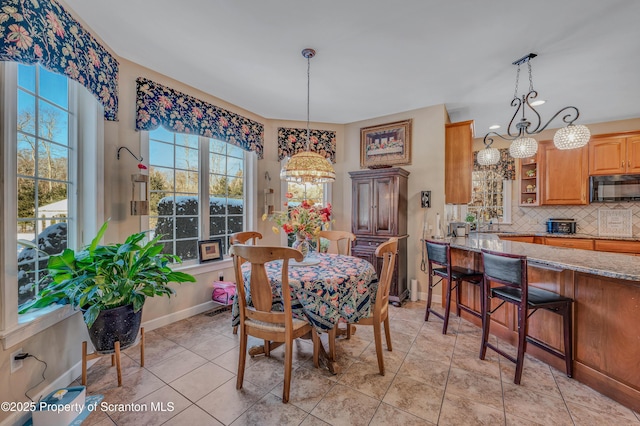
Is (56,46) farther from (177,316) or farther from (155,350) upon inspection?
(177,316)

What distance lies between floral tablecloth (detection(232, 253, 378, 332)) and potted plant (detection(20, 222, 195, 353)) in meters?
0.71

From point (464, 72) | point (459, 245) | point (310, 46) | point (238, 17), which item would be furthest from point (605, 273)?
point (238, 17)

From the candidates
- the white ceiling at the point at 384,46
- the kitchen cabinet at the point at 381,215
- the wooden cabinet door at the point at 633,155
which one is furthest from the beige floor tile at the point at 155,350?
the wooden cabinet door at the point at 633,155

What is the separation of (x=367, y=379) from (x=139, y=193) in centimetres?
276

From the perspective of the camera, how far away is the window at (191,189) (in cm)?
294

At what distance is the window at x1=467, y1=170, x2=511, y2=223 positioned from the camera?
4715 millimetres

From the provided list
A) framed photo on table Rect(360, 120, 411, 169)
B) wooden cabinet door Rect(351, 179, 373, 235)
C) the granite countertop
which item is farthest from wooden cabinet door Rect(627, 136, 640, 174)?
wooden cabinet door Rect(351, 179, 373, 235)

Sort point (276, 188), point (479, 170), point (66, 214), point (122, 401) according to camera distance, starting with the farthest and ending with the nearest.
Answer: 1. point (479, 170)
2. point (276, 188)
3. point (66, 214)
4. point (122, 401)

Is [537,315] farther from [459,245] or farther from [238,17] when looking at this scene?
[238,17]

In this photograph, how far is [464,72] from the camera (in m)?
2.73

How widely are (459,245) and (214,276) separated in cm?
305

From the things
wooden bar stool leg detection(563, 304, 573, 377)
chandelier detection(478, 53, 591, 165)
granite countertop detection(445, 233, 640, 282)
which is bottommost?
wooden bar stool leg detection(563, 304, 573, 377)

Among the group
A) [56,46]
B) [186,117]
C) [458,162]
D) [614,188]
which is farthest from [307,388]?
[614,188]

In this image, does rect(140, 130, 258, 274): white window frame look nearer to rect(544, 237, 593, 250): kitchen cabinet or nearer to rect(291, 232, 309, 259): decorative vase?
rect(291, 232, 309, 259): decorative vase
